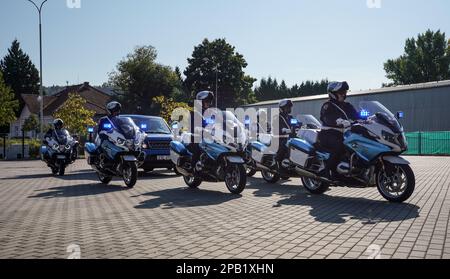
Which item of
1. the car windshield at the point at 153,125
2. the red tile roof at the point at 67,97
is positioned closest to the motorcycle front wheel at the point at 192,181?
the car windshield at the point at 153,125

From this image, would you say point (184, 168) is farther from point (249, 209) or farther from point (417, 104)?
point (417, 104)

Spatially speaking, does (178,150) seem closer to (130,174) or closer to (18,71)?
(130,174)

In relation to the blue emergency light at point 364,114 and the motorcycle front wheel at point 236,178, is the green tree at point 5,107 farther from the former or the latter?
the blue emergency light at point 364,114

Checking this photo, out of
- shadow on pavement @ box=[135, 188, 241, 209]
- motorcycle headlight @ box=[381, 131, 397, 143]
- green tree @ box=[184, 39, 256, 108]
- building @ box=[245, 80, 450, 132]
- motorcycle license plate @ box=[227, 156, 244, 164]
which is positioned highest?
green tree @ box=[184, 39, 256, 108]

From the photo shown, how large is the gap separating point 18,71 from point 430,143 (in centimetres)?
7102

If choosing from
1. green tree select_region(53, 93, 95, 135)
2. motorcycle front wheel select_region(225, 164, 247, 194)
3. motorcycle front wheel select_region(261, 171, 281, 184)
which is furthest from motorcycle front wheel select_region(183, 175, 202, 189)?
green tree select_region(53, 93, 95, 135)

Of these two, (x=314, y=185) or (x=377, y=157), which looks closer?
(x=377, y=157)

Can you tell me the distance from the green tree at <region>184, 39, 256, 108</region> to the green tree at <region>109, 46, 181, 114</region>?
2982 millimetres

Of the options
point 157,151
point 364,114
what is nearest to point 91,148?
point 157,151

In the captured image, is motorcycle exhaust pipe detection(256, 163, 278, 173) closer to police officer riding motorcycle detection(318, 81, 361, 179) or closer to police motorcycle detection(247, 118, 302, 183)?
police motorcycle detection(247, 118, 302, 183)

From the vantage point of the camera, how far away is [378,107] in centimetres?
846

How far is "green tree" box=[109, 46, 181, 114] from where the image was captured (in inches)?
2420

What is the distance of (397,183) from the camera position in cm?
803
